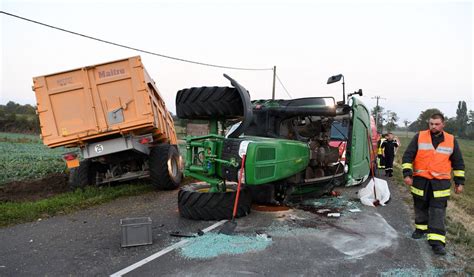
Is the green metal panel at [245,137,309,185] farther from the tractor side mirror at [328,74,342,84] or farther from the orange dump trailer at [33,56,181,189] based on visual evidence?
the orange dump trailer at [33,56,181,189]

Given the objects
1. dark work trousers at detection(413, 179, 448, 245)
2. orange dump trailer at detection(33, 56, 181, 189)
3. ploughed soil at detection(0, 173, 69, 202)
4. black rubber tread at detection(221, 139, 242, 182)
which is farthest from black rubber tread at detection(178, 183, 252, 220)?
ploughed soil at detection(0, 173, 69, 202)

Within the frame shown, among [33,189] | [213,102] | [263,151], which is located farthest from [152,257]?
[33,189]

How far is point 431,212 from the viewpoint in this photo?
4996 mm

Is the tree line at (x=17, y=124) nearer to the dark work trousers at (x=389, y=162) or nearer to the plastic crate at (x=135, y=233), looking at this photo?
the dark work trousers at (x=389, y=162)

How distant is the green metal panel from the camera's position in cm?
548

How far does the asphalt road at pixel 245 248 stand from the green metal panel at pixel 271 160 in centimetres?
73

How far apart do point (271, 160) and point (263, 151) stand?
0.84 ft

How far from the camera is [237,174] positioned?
18.3 feet

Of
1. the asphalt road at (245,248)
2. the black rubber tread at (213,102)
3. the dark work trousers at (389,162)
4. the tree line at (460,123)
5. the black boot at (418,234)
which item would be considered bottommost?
the tree line at (460,123)

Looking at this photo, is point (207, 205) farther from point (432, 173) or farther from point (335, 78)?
point (432, 173)

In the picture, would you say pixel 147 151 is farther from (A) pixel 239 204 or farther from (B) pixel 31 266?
(B) pixel 31 266

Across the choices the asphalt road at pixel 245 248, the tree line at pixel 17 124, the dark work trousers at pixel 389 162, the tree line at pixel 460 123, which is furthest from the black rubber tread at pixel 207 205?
the tree line at pixel 460 123

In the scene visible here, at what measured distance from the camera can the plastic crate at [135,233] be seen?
15.6 ft

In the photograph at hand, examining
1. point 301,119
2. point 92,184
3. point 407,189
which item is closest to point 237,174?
point 301,119
